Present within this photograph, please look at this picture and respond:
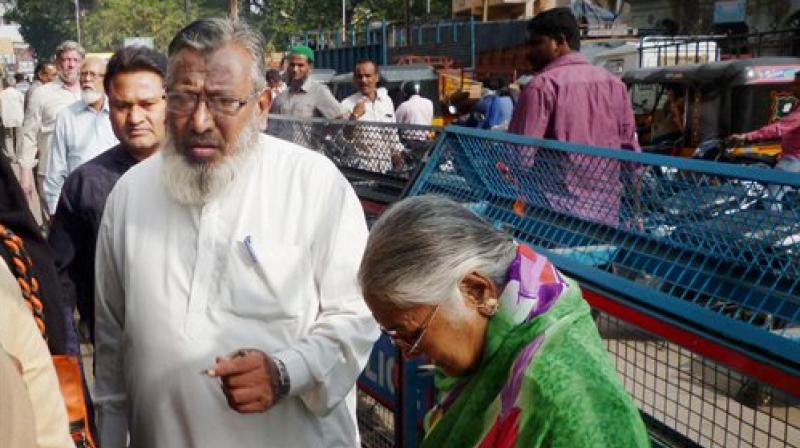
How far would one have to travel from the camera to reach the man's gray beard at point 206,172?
7.42ft

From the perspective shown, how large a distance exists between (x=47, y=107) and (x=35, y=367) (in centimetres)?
694

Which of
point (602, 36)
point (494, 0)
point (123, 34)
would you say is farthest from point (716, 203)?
point (123, 34)

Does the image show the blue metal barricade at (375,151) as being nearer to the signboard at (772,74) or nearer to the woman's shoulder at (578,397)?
the woman's shoulder at (578,397)

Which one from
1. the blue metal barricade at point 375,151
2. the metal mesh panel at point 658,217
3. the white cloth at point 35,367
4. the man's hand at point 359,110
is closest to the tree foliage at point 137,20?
the man's hand at point 359,110

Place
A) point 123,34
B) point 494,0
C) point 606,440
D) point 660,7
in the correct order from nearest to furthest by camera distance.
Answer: point 606,440 < point 494,0 < point 660,7 < point 123,34

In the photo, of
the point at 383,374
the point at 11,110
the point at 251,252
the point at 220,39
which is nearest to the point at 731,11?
the point at 11,110

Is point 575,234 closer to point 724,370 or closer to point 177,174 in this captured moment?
point 724,370

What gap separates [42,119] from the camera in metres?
8.19

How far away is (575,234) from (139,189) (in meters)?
1.39

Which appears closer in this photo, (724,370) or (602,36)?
(724,370)

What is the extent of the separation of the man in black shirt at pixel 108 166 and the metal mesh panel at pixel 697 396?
1601 mm

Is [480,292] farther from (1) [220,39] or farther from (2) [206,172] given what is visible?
(1) [220,39]

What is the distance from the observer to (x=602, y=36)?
19.8 meters

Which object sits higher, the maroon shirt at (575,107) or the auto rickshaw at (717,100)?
the maroon shirt at (575,107)
